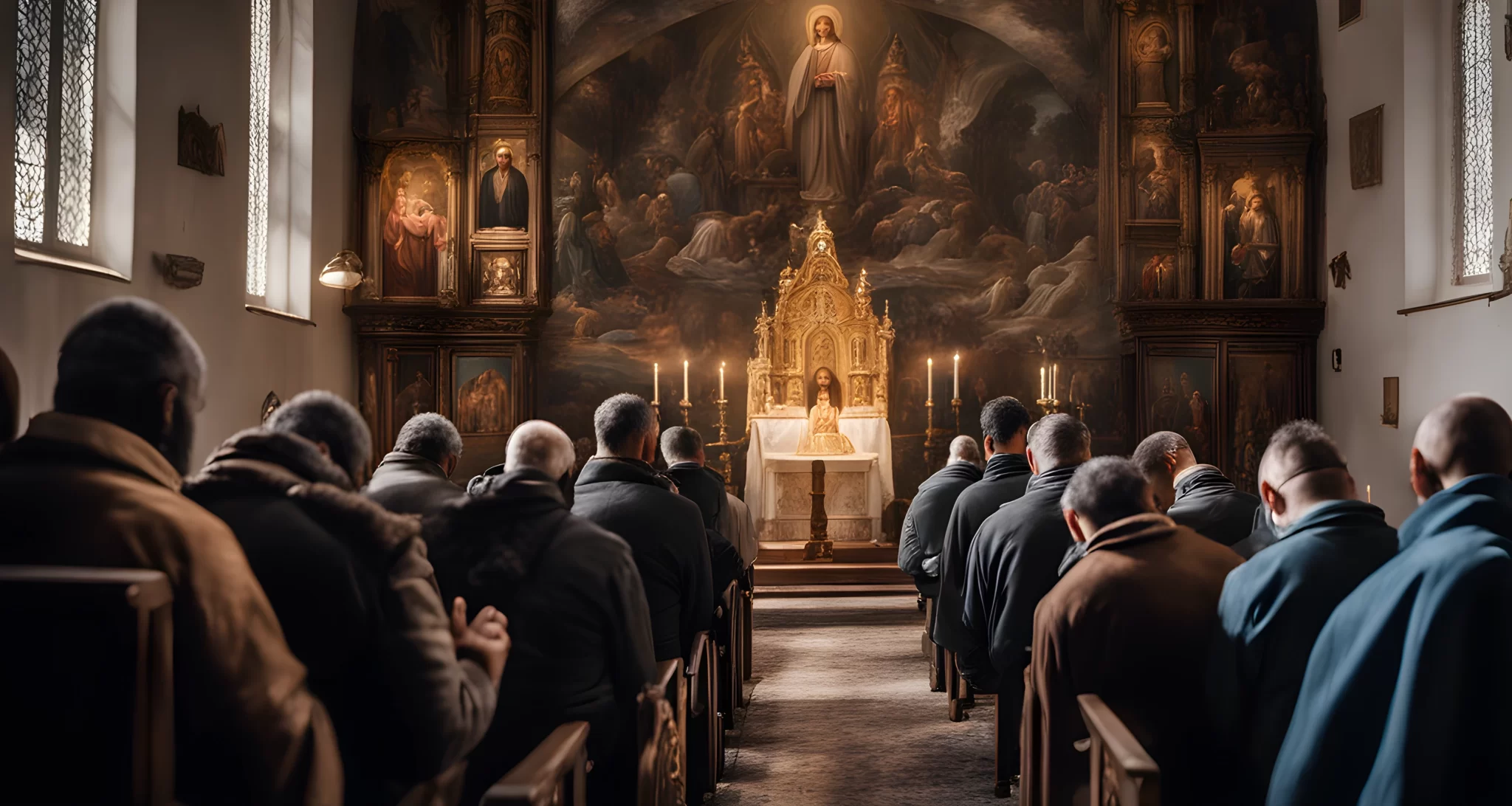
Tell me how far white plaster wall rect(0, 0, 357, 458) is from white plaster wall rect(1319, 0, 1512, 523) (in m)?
10.7

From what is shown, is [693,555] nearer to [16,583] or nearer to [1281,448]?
[1281,448]

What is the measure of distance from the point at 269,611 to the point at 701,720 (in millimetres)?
3080

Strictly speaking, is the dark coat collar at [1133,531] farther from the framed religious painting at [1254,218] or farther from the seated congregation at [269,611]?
the framed religious painting at [1254,218]

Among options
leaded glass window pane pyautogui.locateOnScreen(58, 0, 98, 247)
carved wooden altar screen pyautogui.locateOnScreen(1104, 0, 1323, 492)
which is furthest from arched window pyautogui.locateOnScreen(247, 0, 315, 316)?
carved wooden altar screen pyautogui.locateOnScreen(1104, 0, 1323, 492)

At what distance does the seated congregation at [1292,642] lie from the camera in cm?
225

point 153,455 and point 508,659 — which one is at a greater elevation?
point 153,455

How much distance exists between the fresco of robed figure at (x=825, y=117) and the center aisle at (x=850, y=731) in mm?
7144

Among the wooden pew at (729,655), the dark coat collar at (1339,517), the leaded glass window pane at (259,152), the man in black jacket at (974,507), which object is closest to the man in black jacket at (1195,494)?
the man in black jacket at (974,507)

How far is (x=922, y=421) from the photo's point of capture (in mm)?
13898

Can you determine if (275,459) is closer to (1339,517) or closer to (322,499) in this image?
(322,499)

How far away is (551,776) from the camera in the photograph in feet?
7.80

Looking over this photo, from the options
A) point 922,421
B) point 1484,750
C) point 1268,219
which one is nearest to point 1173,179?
point 1268,219

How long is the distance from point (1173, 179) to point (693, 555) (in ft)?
36.0

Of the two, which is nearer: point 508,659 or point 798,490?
point 508,659
